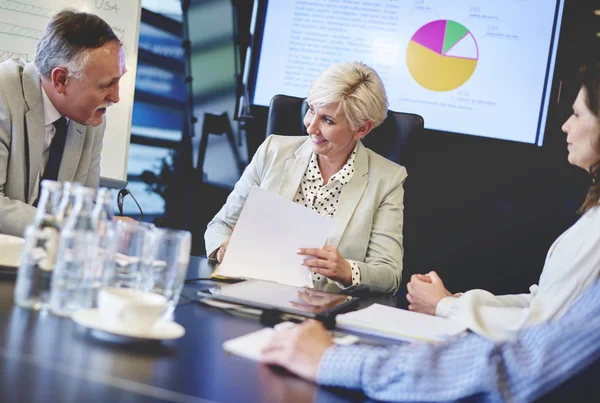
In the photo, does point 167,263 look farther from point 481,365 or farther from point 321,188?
point 321,188

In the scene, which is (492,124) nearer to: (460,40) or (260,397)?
(460,40)

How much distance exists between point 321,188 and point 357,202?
0.53 feet

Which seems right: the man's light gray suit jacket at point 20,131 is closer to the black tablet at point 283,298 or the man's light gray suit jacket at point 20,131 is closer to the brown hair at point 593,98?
the black tablet at point 283,298

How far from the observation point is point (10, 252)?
145cm

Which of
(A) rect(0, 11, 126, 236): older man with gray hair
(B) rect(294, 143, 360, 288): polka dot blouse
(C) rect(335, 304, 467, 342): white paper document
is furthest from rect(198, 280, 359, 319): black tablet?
(A) rect(0, 11, 126, 236): older man with gray hair

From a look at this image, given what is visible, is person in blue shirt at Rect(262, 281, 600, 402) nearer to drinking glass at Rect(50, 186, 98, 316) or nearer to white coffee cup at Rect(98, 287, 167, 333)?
white coffee cup at Rect(98, 287, 167, 333)

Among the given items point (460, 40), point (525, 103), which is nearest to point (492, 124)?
point (525, 103)

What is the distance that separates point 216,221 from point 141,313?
1343 mm

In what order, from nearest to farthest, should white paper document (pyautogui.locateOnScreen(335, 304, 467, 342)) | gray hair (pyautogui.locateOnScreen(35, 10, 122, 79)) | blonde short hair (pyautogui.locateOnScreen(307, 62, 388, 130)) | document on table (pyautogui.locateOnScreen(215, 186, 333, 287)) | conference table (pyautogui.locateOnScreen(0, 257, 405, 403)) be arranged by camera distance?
conference table (pyautogui.locateOnScreen(0, 257, 405, 403)), white paper document (pyautogui.locateOnScreen(335, 304, 467, 342)), document on table (pyautogui.locateOnScreen(215, 186, 333, 287)), gray hair (pyautogui.locateOnScreen(35, 10, 122, 79)), blonde short hair (pyautogui.locateOnScreen(307, 62, 388, 130))

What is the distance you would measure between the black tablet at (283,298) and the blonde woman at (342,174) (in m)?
0.59

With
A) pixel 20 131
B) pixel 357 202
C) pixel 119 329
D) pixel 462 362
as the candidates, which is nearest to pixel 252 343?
pixel 119 329

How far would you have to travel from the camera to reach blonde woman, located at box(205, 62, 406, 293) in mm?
2270

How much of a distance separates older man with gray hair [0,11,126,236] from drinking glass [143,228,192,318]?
3.37 feet

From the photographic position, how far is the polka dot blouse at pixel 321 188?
7.82ft
